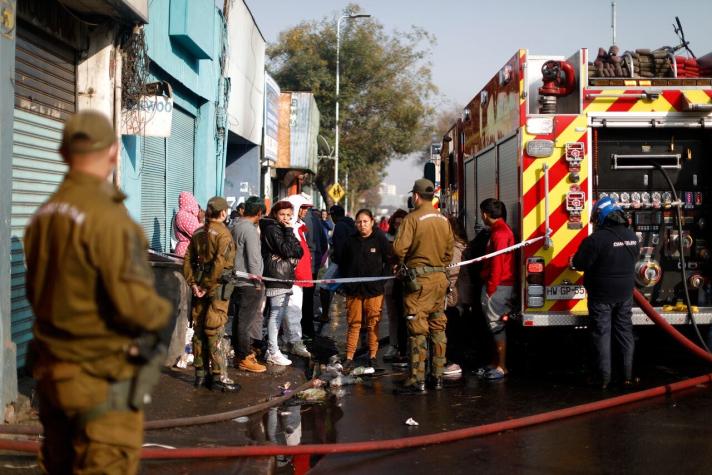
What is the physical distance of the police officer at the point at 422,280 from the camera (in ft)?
26.5

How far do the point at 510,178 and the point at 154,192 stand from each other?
5.64 m

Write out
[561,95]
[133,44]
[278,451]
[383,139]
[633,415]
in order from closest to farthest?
1. [278,451]
2. [633,415]
3. [561,95]
4. [133,44]
5. [383,139]

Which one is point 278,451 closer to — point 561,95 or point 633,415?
point 633,415

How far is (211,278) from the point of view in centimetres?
757

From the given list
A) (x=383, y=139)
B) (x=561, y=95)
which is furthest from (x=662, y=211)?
(x=383, y=139)

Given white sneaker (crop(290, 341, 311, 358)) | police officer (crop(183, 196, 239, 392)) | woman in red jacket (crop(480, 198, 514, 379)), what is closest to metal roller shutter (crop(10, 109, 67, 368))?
police officer (crop(183, 196, 239, 392))

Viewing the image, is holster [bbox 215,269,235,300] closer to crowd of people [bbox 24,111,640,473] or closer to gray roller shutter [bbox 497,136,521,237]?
crowd of people [bbox 24,111,640,473]

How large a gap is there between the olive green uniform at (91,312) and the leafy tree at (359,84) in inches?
1481

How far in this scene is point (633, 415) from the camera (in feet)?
23.0

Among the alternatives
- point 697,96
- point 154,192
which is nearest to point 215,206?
point 697,96

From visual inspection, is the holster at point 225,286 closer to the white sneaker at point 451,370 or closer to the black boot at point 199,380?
the black boot at point 199,380

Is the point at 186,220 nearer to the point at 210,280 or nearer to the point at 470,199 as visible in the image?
the point at 210,280

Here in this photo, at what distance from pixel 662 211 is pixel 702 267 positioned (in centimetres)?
69

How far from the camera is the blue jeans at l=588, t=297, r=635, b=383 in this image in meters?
8.00
